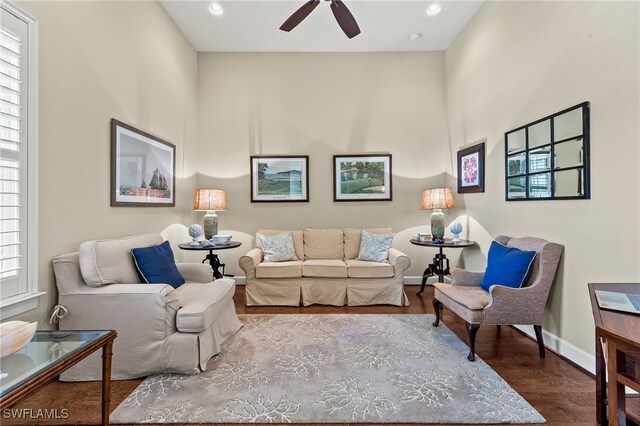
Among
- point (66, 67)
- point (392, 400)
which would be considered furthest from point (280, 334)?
point (66, 67)

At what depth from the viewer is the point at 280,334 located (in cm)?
274

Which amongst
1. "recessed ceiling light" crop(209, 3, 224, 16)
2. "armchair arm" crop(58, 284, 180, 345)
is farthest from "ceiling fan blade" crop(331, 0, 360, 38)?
"armchair arm" crop(58, 284, 180, 345)

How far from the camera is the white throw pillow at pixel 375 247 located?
3.72 m

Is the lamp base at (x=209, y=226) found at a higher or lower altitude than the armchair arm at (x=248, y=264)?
higher

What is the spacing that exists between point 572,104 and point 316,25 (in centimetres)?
298

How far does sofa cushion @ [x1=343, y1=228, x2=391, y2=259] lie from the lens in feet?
13.3

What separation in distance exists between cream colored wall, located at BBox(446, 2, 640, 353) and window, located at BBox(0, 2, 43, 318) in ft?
12.7

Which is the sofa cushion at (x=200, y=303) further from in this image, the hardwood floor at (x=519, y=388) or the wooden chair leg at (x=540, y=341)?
the wooden chair leg at (x=540, y=341)

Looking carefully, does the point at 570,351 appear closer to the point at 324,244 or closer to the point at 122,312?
the point at 324,244

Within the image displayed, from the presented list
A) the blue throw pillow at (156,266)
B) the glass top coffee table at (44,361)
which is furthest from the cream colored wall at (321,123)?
the glass top coffee table at (44,361)

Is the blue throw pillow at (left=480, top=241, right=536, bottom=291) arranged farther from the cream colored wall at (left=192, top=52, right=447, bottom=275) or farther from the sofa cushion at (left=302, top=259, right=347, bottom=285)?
the cream colored wall at (left=192, top=52, right=447, bottom=275)

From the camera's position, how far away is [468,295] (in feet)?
8.07

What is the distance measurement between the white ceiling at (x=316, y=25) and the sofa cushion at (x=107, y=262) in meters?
2.97

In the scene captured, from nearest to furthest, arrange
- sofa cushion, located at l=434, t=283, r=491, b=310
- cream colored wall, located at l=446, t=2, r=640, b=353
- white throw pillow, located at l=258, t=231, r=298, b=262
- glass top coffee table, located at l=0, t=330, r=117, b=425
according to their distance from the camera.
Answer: glass top coffee table, located at l=0, t=330, r=117, b=425
cream colored wall, located at l=446, t=2, r=640, b=353
sofa cushion, located at l=434, t=283, r=491, b=310
white throw pillow, located at l=258, t=231, r=298, b=262
